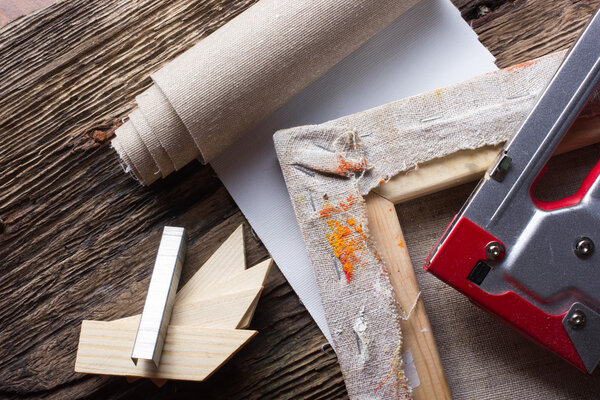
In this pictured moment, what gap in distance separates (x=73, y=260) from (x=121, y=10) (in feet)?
1.35

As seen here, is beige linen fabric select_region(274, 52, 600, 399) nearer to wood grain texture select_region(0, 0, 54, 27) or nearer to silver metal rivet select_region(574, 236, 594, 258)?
silver metal rivet select_region(574, 236, 594, 258)

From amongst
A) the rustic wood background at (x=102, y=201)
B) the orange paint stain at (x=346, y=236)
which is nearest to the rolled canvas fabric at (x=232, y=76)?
the rustic wood background at (x=102, y=201)

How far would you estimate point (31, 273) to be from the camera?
30.3 inches

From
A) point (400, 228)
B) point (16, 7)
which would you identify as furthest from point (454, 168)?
point (16, 7)

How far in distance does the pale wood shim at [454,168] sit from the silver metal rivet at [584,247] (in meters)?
0.14

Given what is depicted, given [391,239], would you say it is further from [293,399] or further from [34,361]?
[34,361]

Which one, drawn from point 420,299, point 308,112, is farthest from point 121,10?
point 420,299

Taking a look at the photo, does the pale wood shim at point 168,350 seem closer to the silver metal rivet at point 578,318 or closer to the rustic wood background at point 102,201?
the rustic wood background at point 102,201

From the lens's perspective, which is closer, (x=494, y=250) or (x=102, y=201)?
(x=494, y=250)

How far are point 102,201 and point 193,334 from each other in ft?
0.87

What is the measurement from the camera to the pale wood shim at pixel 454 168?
71cm

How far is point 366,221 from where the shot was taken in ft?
2.34

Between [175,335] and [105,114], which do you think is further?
[105,114]

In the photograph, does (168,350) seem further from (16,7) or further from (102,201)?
(16,7)
